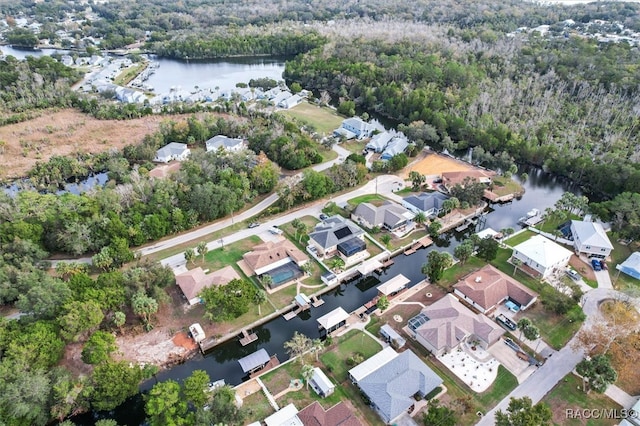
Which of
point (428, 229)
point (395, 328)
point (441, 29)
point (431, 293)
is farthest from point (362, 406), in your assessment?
point (441, 29)

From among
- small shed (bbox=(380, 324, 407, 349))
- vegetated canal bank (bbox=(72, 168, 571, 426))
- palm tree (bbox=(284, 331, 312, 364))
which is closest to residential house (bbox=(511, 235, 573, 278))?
vegetated canal bank (bbox=(72, 168, 571, 426))

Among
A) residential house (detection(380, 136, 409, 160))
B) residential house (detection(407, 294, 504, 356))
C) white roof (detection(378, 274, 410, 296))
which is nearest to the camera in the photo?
residential house (detection(407, 294, 504, 356))

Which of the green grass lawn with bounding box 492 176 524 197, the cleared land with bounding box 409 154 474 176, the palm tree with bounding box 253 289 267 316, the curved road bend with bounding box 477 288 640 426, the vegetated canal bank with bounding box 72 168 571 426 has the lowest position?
the vegetated canal bank with bounding box 72 168 571 426

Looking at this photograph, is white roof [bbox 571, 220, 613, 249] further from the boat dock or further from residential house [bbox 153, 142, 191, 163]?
residential house [bbox 153, 142, 191, 163]

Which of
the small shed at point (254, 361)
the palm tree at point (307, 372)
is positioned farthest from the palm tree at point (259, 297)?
the palm tree at point (307, 372)

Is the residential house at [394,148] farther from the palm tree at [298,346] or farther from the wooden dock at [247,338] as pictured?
the wooden dock at [247,338]

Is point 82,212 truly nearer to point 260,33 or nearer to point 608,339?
point 608,339
